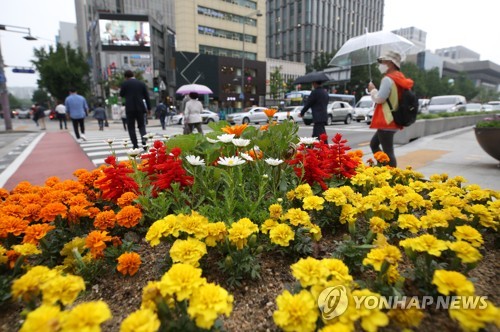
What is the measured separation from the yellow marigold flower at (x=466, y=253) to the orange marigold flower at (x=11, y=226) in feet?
7.01

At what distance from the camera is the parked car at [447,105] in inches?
808

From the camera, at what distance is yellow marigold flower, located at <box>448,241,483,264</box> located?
1.18 m

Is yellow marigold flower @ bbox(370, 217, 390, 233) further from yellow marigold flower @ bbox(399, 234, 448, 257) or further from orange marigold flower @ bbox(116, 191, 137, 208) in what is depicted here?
orange marigold flower @ bbox(116, 191, 137, 208)

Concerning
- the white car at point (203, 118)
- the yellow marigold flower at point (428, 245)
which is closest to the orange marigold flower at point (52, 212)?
the yellow marigold flower at point (428, 245)

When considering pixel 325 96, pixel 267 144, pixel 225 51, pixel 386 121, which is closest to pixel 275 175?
pixel 267 144

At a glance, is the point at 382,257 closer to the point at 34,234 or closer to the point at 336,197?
the point at 336,197

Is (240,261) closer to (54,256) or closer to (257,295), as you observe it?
(257,295)

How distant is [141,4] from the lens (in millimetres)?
76375

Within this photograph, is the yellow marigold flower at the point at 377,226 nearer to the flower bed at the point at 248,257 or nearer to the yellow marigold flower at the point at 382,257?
the flower bed at the point at 248,257

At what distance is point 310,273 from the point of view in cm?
106

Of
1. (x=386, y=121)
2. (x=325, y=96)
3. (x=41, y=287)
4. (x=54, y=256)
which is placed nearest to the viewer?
(x=41, y=287)

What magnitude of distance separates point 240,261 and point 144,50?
50.3 m

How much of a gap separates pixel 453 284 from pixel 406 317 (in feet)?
0.65

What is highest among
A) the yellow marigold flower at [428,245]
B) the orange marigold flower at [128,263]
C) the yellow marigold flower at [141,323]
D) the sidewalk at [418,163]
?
the yellow marigold flower at [428,245]
